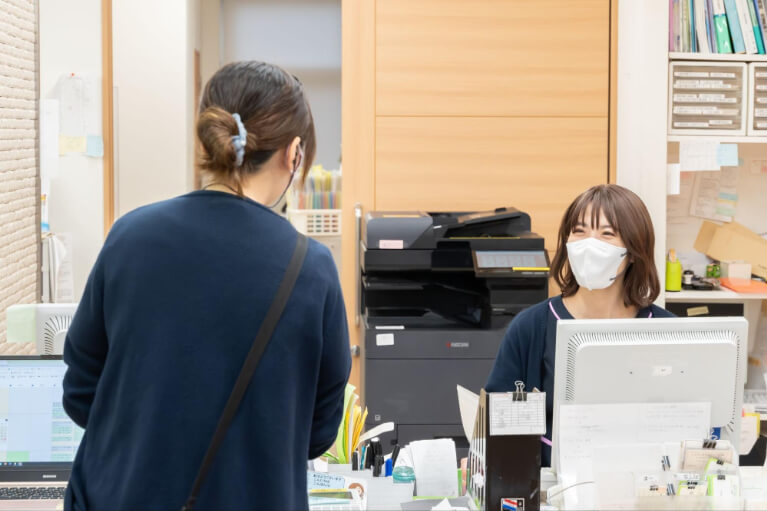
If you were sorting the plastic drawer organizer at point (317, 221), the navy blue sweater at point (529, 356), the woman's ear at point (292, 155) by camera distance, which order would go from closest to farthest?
the woman's ear at point (292, 155) → the navy blue sweater at point (529, 356) → the plastic drawer organizer at point (317, 221)

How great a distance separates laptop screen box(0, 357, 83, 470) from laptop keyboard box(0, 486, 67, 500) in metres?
0.06

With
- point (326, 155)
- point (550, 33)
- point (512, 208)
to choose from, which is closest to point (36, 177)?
point (512, 208)

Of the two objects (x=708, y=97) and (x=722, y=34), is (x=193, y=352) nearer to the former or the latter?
(x=708, y=97)

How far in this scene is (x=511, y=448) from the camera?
177cm

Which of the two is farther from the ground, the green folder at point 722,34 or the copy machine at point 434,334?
the green folder at point 722,34

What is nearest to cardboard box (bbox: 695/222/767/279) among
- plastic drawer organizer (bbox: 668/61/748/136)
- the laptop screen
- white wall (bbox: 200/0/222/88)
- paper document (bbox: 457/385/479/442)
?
plastic drawer organizer (bbox: 668/61/748/136)

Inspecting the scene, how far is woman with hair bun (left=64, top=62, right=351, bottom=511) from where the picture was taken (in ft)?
4.18

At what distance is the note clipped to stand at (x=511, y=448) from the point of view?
5.74 feet

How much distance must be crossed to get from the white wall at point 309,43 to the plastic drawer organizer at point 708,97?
322 centimetres

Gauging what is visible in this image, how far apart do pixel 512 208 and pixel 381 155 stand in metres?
0.63

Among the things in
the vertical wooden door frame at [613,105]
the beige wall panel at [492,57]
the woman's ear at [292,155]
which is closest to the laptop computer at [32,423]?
the woman's ear at [292,155]

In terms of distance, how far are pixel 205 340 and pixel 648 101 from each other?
283 centimetres

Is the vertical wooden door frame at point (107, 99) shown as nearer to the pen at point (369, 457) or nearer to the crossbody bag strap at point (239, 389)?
the pen at point (369, 457)

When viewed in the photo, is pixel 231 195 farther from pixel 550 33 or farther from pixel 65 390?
pixel 550 33
